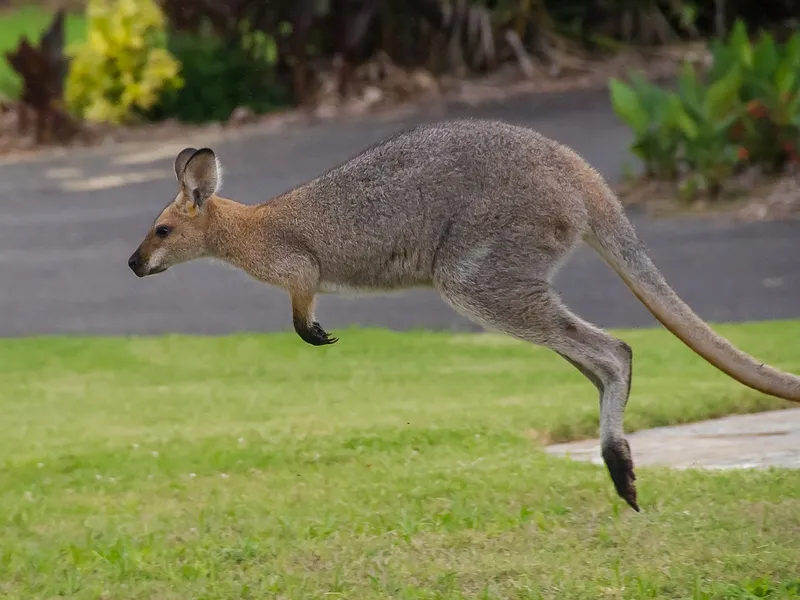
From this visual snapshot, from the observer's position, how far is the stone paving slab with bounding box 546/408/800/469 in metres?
7.79

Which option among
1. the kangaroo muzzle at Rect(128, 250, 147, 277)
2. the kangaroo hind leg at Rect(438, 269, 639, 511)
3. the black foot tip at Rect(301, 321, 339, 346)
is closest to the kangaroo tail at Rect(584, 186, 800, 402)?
the kangaroo hind leg at Rect(438, 269, 639, 511)

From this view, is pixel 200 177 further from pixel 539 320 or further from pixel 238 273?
pixel 238 273

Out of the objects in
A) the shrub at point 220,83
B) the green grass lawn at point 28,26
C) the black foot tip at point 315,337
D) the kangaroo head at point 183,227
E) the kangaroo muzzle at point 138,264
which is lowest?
the green grass lawn at point 28,26

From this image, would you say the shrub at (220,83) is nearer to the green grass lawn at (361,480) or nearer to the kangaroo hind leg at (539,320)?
the green grass lawn at (361,480)

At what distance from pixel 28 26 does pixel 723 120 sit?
77.3 feet

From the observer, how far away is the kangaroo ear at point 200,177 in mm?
6387

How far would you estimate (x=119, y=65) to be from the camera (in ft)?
66.2

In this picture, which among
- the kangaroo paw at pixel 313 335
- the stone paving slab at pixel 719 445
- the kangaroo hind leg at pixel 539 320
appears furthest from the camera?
the stone paving slab at pixel 719 445

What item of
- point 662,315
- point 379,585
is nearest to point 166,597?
point 379,585

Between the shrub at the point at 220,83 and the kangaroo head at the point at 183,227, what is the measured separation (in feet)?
46.7

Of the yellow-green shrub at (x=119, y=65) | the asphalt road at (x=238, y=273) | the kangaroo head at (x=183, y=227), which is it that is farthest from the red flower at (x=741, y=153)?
the kangaroo head at (x=183, y=227)

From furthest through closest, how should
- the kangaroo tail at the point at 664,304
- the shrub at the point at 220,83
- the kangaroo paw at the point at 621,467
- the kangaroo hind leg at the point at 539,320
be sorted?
the shrub at the point at 220,83
the kangaroo hind leg at the point at 539,320
the kangaroo paw at the point at 621,467
the kangaroo tail at the point at 664,304

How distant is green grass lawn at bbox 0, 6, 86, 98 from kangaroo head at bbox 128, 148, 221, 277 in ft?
60.7

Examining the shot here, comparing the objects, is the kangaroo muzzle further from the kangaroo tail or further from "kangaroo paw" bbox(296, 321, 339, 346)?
the kangaroo tail
